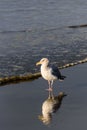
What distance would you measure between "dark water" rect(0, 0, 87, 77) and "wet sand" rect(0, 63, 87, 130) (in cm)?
A: 206

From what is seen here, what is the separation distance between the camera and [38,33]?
80.0ft

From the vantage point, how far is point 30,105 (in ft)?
40.2

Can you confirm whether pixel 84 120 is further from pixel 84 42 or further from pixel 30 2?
pixel 30 2

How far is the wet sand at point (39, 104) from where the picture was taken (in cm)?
1091

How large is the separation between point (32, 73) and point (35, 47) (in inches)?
169

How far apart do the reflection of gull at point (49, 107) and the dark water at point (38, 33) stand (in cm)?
316

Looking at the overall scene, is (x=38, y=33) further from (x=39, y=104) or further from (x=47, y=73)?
(x=39, y=104)

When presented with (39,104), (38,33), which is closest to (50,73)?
(39,104)

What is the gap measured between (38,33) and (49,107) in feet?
40.9

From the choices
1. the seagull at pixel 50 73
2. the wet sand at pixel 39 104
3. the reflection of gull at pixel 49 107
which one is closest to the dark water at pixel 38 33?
the wet sand at pixel 39 104

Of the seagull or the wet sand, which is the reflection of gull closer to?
the wet sand

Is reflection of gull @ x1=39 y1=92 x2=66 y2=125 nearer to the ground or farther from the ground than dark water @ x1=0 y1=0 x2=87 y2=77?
farther from the ground

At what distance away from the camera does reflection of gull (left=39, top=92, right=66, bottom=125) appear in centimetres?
1133

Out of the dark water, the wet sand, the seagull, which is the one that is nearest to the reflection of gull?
the wet sand
